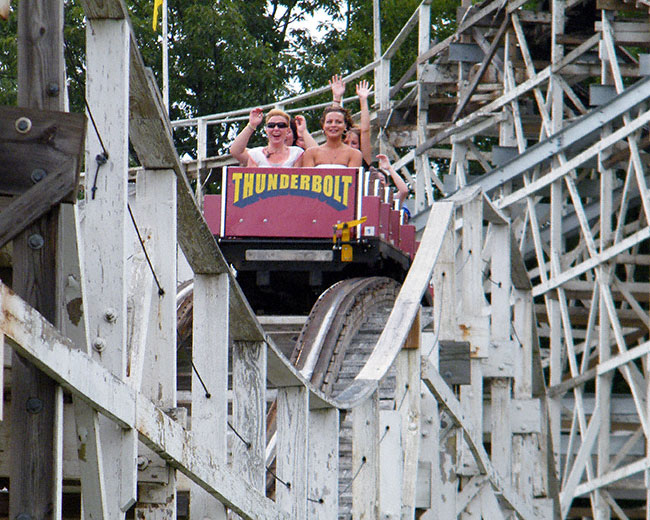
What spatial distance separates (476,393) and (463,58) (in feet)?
33.1

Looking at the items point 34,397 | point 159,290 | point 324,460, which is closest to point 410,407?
point 324,460

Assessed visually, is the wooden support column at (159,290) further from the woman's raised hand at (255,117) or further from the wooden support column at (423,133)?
the wooden support column at (423,133)

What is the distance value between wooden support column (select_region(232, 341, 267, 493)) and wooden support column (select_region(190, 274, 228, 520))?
0.22 metres

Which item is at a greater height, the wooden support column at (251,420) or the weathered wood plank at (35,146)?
the weathered wood plank at (35,146)

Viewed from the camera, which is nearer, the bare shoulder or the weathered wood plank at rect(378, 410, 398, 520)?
the weathered wood plank at rect(378, 410, 398, 520)

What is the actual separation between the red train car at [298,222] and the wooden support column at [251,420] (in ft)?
18.4

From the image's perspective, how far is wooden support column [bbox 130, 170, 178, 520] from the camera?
381cm

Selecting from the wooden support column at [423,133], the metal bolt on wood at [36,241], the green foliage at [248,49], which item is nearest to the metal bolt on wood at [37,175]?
the metal bolt on wood at [36,241]

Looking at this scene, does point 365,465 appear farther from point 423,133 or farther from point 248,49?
point 248,49

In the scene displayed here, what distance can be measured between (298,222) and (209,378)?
6.16m

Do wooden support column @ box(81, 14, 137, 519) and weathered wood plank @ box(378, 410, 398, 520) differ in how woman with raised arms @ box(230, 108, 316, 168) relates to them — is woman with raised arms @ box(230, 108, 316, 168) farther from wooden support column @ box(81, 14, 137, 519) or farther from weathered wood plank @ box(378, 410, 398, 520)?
Result: wooden support column @ box(81, 14, 137, 519)

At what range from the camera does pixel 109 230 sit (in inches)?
135

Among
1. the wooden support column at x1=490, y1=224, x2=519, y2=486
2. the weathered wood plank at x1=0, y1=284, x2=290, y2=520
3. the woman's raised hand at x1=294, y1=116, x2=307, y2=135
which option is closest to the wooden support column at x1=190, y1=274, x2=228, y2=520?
the weathered wood plank at x1=0, y1=284, x2=290, y2=520

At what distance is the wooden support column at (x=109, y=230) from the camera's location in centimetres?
340
